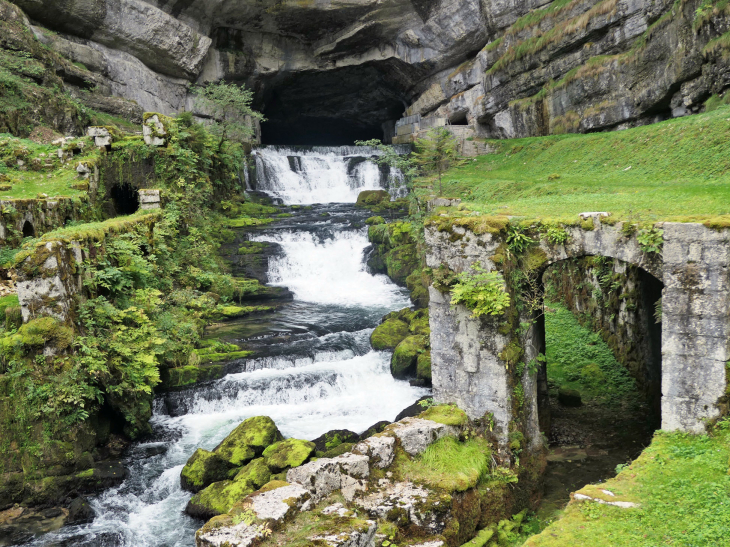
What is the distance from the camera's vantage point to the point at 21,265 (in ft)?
33.8

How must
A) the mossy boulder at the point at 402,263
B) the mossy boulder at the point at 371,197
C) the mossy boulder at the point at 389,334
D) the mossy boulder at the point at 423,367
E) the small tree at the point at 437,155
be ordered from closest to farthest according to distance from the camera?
the mossy boulder at the point at 423,367 → the mossy boulder at the point at 389,334 → the mossy boulder at the point at 402,263 → the small tree at the point at 437,155 → the mossy boulder at the point at 371,197

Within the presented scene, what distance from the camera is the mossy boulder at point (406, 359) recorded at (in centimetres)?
1315

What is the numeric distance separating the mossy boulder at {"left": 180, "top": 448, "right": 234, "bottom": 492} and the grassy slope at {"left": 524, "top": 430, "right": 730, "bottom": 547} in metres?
6.17

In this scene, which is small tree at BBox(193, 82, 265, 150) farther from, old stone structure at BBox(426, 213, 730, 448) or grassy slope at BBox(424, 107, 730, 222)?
old stone structure at BBox(426, 213, 730, 448)

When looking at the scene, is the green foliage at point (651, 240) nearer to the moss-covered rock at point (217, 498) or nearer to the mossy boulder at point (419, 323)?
the moss-covered rock at point (217, 498)

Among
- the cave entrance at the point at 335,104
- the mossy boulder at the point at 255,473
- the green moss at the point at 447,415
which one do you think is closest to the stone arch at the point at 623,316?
the green moss at the point at 447,415

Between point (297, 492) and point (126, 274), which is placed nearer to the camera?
point (297, 492)

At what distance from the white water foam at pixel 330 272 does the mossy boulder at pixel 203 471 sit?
924cm

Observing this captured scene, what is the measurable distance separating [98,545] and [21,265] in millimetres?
5338

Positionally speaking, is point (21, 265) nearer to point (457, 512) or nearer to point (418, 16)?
point (457, 512)

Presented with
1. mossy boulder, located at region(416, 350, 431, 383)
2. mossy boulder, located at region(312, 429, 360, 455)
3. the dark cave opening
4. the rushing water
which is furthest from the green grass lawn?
the dark cave opening

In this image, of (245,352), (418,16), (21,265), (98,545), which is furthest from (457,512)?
(418,16)

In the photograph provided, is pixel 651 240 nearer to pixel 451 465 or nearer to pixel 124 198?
pixel 451 465

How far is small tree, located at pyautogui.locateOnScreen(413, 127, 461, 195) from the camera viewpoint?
67.3 feet
